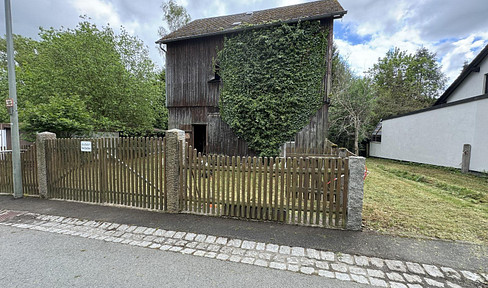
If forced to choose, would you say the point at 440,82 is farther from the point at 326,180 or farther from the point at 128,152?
the point at 128,152

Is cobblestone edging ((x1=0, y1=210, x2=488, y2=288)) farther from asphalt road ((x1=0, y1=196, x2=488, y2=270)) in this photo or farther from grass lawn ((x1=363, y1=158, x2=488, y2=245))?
grass lawn ((x1=363, y1=158, x2=488, y2=245))

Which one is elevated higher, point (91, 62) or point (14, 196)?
point (91, 62)

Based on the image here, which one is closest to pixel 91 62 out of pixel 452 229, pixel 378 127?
pixel 452 229

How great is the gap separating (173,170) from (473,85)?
2107 centimetres

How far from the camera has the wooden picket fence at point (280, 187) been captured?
3.95m

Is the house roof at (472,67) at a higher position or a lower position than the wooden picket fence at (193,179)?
higher

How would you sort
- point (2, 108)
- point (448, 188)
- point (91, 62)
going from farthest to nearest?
1. point (2, 108)
2. point (91, 62)
3. point (448, 188)

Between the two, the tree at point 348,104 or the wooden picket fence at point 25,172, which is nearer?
the wooden picket fence at point 25,172

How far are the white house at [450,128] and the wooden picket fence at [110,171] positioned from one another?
46.6 feet

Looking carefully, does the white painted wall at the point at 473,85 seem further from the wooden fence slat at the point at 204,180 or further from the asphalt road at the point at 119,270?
the wooden fence slat at the point at 204,180

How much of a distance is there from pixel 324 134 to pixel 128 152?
8.72 meters

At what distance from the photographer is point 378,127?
71.4ft

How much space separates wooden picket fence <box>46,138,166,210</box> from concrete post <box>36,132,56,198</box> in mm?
114

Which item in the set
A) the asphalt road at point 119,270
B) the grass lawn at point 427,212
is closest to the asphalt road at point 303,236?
the grass lawn at point 427,212
